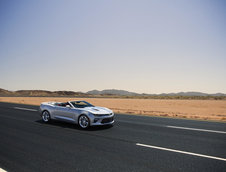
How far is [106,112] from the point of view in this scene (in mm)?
8352

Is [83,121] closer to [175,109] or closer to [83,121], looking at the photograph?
[83,121]

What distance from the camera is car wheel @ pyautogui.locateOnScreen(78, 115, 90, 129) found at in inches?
317

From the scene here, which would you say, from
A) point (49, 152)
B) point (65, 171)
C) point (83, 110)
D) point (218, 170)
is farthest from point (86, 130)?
point (218, 170)

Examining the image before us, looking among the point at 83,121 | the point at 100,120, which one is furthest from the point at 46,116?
the point at 100,120

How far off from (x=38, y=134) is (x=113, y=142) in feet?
11.1

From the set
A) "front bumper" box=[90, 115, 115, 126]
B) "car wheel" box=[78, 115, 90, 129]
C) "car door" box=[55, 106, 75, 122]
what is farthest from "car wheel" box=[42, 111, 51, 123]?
"front bumper" box=[90, 115, 115, 126]

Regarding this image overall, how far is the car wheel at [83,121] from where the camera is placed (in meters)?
8.06

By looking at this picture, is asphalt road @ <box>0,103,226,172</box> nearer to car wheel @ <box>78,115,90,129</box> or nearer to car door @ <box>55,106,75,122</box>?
car wheel @ <box>78,115,90,129</box>

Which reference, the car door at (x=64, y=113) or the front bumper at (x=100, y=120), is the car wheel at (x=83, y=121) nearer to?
the front bumper at (x=100, y=120)

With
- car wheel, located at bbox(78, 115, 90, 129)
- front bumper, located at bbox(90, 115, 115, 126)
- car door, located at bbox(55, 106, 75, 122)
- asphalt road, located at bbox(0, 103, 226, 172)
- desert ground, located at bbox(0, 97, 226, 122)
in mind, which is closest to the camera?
asphalt road, located at bbox(0, 103, 226, 172)

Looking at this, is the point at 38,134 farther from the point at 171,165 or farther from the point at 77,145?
the point at 171,165

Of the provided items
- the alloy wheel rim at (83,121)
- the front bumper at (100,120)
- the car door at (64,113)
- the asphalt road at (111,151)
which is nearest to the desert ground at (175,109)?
the front bumper at (100,120)

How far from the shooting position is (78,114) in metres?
8.34

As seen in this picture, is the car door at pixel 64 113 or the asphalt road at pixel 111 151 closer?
the asphalt road at pixel 111 151
